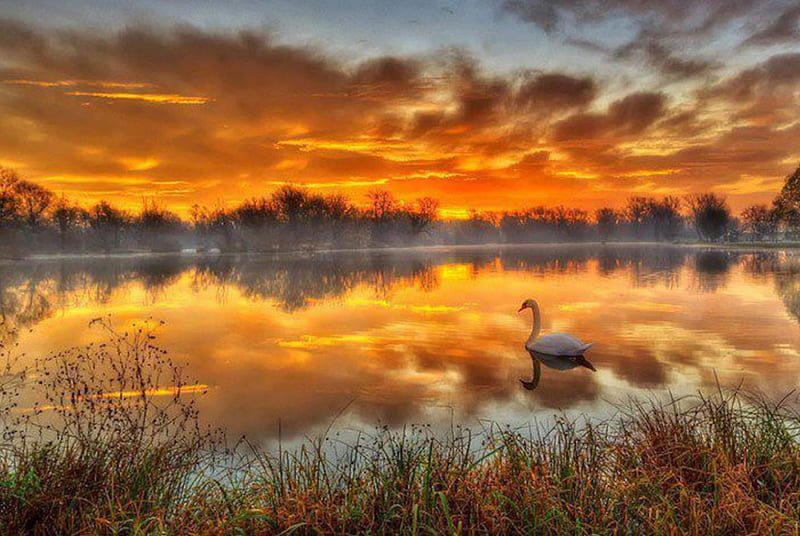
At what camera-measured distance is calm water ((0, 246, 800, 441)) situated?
8594mm

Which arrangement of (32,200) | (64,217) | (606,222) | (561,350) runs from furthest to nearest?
(606,222) < (64,217) < (32,200) < (561,350)

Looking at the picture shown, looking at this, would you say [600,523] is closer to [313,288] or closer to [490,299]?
[490,299]

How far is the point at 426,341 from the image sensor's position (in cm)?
1385

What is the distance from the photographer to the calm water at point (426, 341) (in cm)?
859

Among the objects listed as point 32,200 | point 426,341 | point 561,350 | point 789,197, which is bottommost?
point 426,341

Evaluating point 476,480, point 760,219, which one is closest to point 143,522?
point 476,480

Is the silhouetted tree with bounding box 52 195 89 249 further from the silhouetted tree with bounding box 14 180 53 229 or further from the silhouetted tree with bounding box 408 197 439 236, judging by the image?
the silhouetted tree with bounding box 408 197 439 236

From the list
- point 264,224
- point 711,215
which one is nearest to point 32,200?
point 264,224

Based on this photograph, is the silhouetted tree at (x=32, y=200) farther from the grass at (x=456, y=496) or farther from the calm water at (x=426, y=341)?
the grass at (x=456, y=496)

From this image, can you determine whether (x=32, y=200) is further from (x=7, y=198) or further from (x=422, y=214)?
(x=422, y=214)

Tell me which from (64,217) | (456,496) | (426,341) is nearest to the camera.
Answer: (456,496)

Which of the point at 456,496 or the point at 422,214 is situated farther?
the point at 422,214

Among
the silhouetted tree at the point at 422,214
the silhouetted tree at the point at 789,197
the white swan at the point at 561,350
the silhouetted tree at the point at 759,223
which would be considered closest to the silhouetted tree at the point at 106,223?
the silhouetted tree at the point at 422,214

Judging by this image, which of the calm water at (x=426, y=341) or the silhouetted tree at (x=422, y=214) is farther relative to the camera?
the silhouetted tree at (x=422, y=214)
